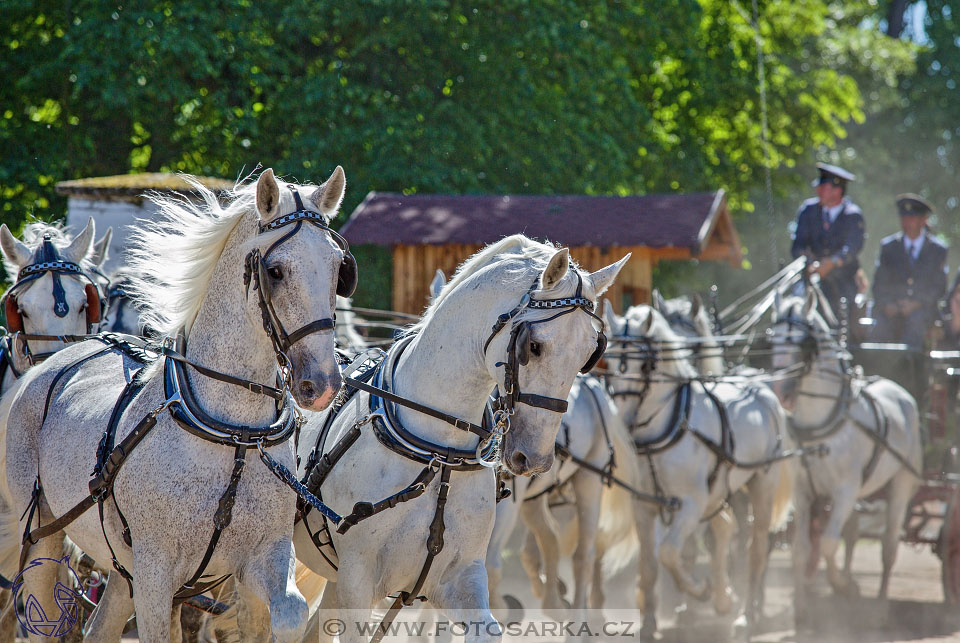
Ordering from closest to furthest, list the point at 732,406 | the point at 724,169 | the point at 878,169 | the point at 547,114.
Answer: the point at 732,406
the point at 547,114
the point at 724,169
the point at 878,169

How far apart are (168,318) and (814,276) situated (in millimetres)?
7657

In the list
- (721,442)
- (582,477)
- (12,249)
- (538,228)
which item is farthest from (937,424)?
(12,249)

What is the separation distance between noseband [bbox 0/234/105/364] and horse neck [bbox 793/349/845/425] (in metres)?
6.21

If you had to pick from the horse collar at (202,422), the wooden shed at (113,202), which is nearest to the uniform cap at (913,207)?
the wooden shed at (113,202)

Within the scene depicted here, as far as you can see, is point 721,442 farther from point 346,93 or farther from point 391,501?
point 346,93

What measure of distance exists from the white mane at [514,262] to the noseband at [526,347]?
0.22 feet

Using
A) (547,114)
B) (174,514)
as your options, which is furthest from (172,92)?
(174,514)

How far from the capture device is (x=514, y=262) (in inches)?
152

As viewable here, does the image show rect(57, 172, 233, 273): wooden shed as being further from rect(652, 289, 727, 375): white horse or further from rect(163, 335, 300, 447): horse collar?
rect(163, 335, 300, 447): horse collar

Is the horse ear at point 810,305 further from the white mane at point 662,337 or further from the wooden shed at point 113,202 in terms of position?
the wooden shed at point 113,202

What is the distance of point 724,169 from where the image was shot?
17953 millimetres

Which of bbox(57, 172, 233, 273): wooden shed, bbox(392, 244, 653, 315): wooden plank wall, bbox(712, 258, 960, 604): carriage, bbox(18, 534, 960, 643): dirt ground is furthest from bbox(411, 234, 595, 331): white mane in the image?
bbox(57, 172, 233, 273): wooden shed

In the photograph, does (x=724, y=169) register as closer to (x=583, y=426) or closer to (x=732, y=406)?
(x=732, y=406)

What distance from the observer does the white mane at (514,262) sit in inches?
148
